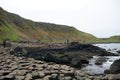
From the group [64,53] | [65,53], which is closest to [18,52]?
[65,53]

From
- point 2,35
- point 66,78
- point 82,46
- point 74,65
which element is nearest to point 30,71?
point 66,78

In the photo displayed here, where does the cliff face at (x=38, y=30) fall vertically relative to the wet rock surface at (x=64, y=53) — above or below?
above

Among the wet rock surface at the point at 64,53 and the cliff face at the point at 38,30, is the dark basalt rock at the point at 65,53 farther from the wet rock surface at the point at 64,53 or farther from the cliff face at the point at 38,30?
the cliff face at the point at 38,30

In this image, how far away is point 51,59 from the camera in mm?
31781

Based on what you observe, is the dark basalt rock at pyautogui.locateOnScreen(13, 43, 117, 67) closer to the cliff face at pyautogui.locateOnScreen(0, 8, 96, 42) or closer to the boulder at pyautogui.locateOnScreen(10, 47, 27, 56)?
the boulder at pyautogui.locateOnScreen(10, 47, 27, 56)

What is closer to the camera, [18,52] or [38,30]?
[18,52]

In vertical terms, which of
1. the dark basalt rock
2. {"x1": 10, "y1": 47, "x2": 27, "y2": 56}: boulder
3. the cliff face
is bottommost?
the dark basalt rock

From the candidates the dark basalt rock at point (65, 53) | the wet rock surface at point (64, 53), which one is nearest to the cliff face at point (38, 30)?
the dark basalt rock at point (65, 53)

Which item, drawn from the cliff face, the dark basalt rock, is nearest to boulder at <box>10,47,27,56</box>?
the dark basalt rock

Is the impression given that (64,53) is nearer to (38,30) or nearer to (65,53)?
(65,53)

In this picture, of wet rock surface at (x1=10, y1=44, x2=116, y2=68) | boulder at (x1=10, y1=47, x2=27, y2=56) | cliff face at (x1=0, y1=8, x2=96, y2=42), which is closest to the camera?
wet rock surface at (x1=10, y1=44, x2=116, y2=68)

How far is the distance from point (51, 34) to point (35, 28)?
13.5 m

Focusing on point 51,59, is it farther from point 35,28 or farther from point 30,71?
point 35,28

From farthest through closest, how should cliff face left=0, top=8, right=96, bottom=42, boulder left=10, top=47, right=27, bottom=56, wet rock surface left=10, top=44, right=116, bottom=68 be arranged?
1. cliff face left=0, top=8, right=96, bottom=42
2. boulder left=10, top=47, right=27, bottom=56
3. wet rock surface left=10, top=44, right=116, bottom=68
